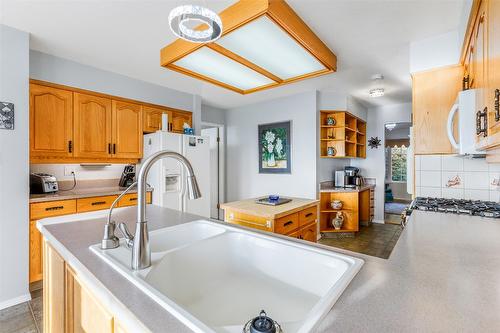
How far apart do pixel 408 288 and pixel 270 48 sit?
164 centimetres

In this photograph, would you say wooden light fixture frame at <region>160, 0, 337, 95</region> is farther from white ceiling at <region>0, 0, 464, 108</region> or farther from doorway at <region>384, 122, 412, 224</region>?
doorway at <region>384, 122, 412, 224</region>

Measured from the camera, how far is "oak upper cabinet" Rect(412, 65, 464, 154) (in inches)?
75.0

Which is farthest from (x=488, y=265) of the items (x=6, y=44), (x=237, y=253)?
(x=6, y=44)

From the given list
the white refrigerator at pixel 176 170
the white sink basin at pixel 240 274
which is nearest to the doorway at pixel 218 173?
the white refrigerator at pixel 176 170

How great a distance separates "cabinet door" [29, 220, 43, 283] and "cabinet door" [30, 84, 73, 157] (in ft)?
2.67

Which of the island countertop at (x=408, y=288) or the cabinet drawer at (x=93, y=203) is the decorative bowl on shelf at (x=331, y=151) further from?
the cabinet drawer at (x=93, y=203)

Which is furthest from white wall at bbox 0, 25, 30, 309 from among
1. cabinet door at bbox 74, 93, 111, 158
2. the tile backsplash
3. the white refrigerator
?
the tile backsplash

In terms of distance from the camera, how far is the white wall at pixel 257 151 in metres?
3.89

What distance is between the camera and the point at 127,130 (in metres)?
3.25

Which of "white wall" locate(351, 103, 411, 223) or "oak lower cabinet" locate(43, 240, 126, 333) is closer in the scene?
"oak lower cabinet" locate(43, 240, 126, 333)

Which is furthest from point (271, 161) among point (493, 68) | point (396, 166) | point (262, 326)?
point (262, 326)

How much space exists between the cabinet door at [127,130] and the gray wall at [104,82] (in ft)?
0.54

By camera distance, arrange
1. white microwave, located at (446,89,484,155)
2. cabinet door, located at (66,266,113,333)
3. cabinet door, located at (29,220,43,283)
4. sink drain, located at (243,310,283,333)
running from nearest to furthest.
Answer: sink drain, located at (243,310,283,333) → cabinet door, located at (66,266,113,333) → white microwave, located at (446,89,484,155) → cabinet door, located at (29,220,43,283)

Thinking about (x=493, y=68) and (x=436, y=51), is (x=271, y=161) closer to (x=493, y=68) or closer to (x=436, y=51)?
(x=436, y=51)
